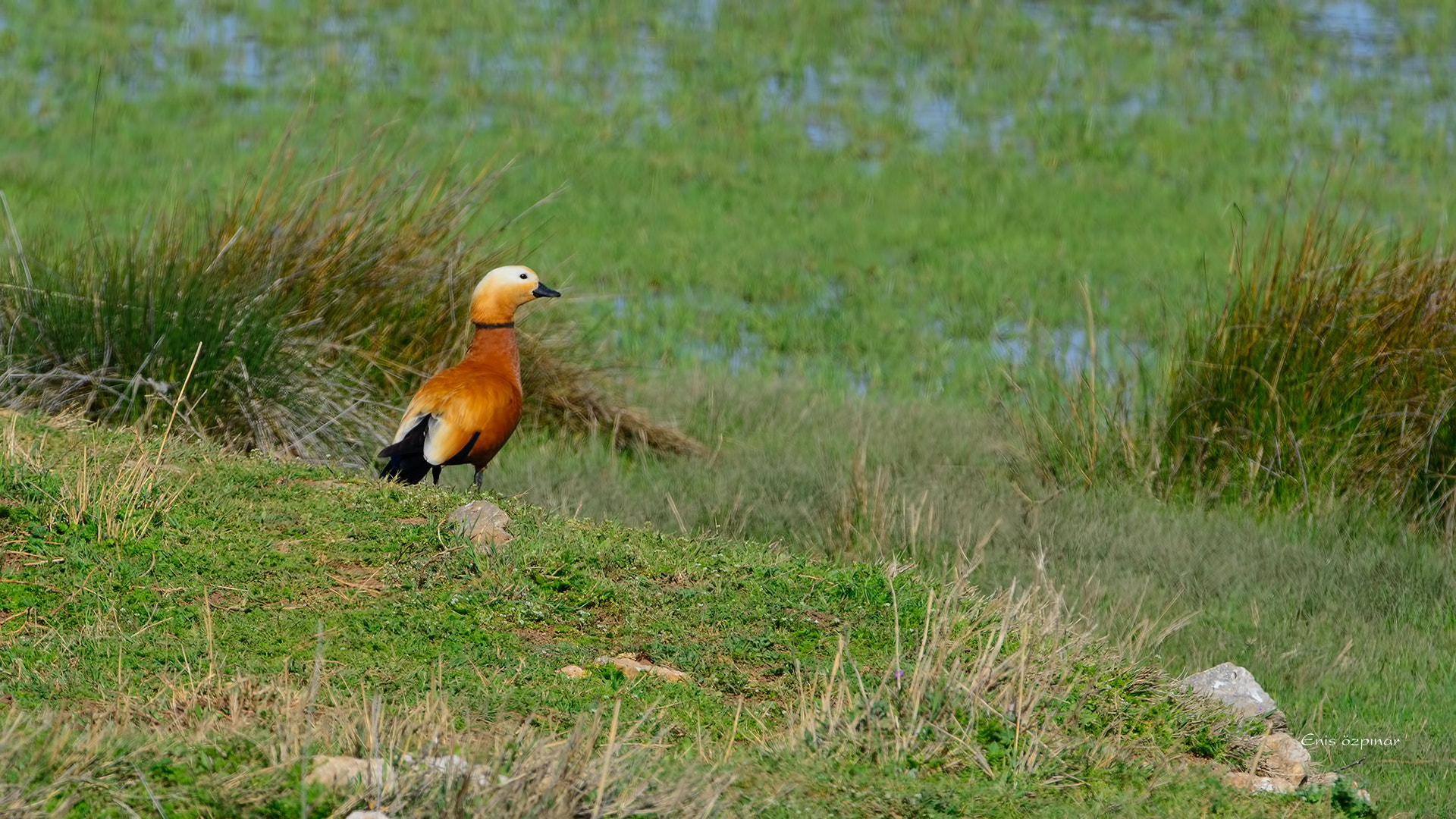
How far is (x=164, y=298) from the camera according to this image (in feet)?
22.9

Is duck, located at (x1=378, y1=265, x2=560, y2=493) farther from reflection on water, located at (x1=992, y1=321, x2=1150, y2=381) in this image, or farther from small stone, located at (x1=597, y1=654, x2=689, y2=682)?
reflection on water, located at (x1=992, y1=321, x2=1150, y2=381)

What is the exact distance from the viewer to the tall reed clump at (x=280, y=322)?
6.81 meters

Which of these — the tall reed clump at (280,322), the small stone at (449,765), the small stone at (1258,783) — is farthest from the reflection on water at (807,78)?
the small stone at (449,765)

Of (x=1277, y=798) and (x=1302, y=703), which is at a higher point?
(x=1277, y=798)

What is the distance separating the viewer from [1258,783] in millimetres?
4594

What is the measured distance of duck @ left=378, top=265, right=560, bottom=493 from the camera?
20.5 ft

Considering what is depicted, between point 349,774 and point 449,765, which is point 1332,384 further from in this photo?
point 349,774

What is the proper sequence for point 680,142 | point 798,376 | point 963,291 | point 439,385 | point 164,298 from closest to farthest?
point 439,385 → point 164,298 → point 798,376 → point 963,291 → point 680,142

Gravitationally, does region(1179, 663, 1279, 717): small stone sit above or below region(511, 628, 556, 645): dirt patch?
below

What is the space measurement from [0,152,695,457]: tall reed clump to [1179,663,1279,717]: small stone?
3.47m

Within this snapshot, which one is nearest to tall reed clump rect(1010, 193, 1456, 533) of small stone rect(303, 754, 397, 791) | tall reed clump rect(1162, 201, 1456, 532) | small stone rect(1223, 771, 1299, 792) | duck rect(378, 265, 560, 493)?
tall reed clump rect(1162, 201, 1456, 532)

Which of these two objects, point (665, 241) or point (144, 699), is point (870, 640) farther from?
point (665, 241)

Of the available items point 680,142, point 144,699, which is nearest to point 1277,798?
point 144,699

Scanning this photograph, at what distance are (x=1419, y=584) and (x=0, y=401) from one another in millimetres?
5256
